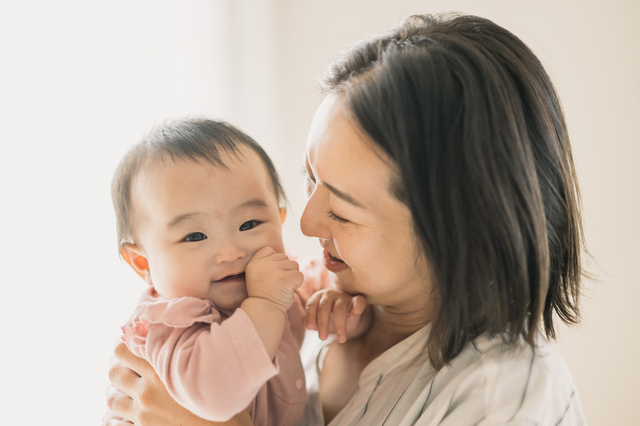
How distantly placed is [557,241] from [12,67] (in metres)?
1.31

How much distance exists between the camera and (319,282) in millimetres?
1422

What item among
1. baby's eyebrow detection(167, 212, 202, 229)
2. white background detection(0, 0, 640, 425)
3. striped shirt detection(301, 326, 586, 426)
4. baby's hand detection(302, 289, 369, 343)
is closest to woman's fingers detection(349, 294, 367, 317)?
baby's hand detection(302, 289, 369, 343)

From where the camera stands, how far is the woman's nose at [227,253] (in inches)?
39.5

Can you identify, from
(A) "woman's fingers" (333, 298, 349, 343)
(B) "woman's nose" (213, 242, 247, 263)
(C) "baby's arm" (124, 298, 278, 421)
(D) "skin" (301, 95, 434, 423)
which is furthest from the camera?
(A) "woman's fingers" (333, 298, 349, 343)

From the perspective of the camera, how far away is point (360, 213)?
93cm

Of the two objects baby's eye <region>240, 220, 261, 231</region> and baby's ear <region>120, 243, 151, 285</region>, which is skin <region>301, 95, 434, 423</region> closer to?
baby's eye <region>240, 220, 261, 231</region>

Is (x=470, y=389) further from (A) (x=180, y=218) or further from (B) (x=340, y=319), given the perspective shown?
(A) (x=180, y=218)

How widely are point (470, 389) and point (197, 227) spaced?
2.17 ft

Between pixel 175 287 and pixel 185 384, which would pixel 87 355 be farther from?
pixel 185 384

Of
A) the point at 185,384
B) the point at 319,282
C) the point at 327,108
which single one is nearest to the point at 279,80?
the point at 319,282

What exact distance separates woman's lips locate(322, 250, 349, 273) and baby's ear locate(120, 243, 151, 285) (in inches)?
17.8

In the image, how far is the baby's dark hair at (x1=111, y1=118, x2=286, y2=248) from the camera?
3.40ft

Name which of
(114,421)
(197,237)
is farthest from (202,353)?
(114,421)

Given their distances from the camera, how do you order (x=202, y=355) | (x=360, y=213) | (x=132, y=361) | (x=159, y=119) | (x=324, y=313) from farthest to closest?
(x=159, y=119) → (x=324, y=313) → (x=132, y=361) → (x=360, y=213) → (x=202, y=355)
